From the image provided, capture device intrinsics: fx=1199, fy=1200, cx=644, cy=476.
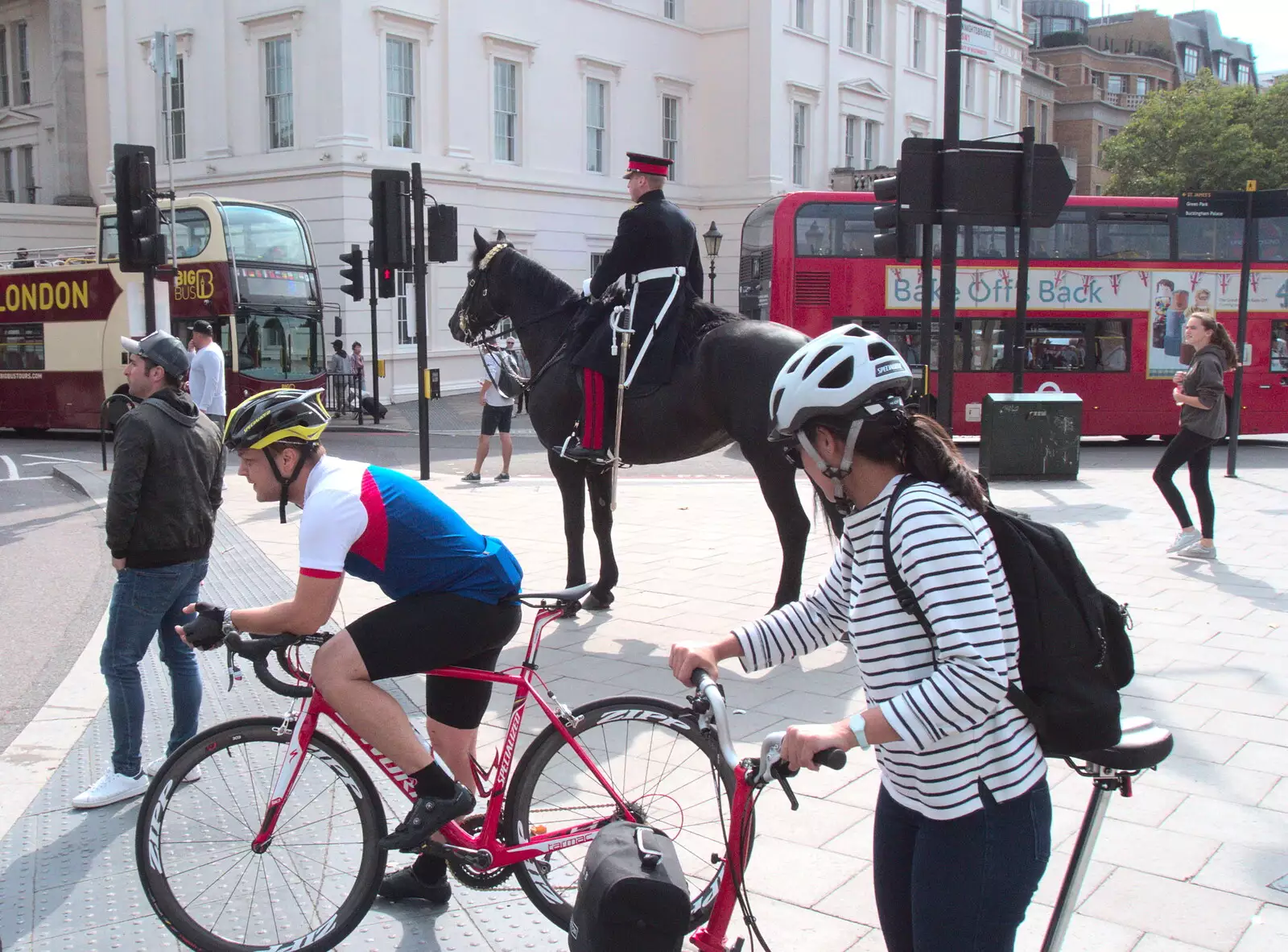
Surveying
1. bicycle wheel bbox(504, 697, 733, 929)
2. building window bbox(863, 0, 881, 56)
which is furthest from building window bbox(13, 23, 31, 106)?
bicycle wheel bbox(504, 697, 733, 929)

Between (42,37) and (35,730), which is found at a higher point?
(42,37)

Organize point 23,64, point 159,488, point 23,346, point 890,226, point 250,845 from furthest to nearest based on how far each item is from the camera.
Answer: point 23,64 → point 23,346 → point 890,226 → point 159,488 → point 250,845

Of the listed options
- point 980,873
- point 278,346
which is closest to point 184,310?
point 278,346

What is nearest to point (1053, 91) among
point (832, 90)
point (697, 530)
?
point (832, 90)

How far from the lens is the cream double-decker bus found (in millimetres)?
20203

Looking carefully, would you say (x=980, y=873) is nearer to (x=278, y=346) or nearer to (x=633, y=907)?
(x=633, y=907)

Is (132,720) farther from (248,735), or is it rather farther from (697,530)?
(697,530)

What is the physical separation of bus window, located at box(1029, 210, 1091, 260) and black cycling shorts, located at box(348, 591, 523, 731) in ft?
53.4

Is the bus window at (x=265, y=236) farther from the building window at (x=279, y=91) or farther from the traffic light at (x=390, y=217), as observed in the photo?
the traffic light at (x=390, y=217)

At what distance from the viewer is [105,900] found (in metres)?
3.61

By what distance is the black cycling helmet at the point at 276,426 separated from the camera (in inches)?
128

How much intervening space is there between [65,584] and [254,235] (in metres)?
13.1

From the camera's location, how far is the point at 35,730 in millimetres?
5309

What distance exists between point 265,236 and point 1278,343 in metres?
16.8
